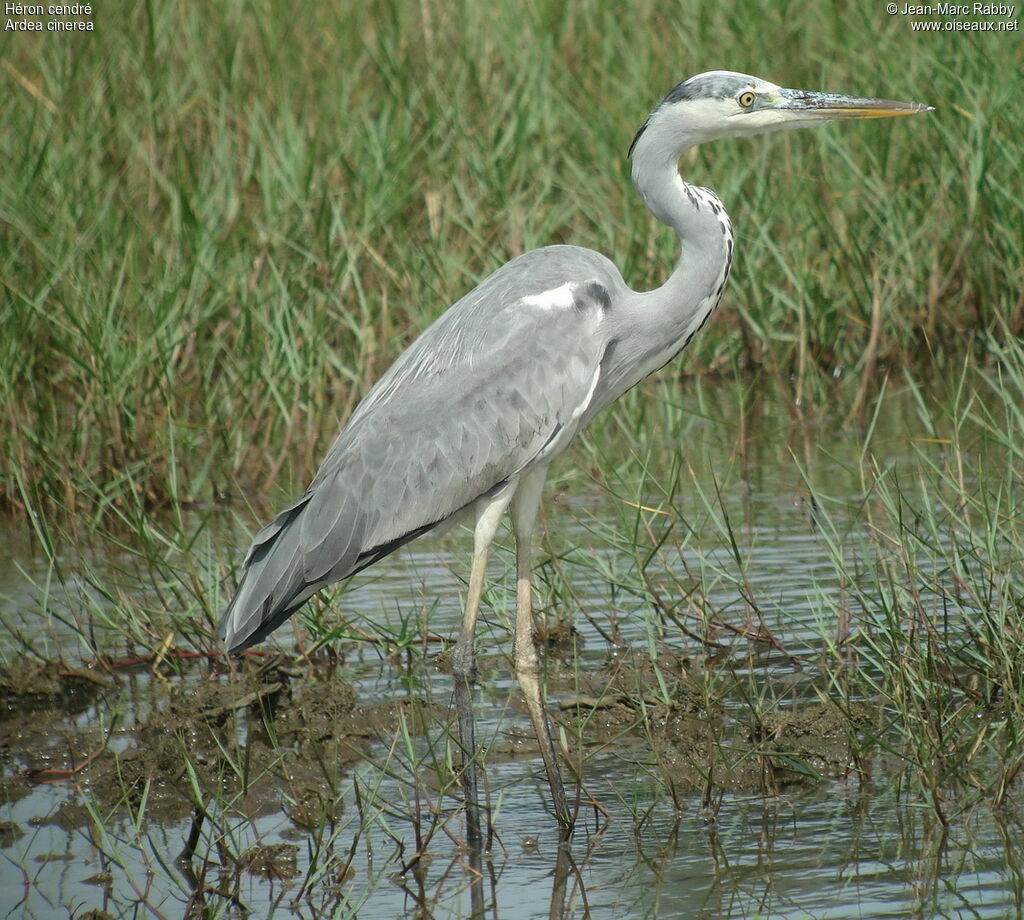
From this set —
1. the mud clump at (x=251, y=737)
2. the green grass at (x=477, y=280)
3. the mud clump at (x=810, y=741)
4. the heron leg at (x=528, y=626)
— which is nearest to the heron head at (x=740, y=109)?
the green grass at (x=477, y=280)

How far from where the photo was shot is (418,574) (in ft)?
18.6

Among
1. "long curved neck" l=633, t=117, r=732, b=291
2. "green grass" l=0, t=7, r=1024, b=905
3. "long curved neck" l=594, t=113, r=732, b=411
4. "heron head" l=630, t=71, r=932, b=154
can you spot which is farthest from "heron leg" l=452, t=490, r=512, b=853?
"heron head" l=630, t=71, r=932, b=154

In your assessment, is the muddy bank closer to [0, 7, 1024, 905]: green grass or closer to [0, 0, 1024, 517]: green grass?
[0, 7, 1024, 905]: green grass

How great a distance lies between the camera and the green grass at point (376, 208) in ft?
20.6

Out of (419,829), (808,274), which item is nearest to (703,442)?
(808,274)

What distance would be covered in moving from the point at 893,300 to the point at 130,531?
3395 mm

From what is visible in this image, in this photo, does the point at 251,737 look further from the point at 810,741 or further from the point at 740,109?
the point at 740,109

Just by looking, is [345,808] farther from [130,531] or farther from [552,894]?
[130,531]

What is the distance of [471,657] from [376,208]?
318 cm

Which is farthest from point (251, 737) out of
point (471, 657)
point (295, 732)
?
point (471, 657)

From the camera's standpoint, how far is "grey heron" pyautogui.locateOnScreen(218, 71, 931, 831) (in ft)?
14.4

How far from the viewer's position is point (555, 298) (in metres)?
4.44

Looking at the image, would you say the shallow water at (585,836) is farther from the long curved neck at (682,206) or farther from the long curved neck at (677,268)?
the long curved neck at (682,206)

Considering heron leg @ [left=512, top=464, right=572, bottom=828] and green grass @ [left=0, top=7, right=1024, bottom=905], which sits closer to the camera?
heron leg @ [left=512, top=464, right=572, bottom=828]
